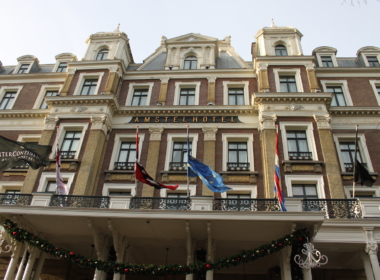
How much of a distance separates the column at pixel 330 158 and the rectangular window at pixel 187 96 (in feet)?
28.5

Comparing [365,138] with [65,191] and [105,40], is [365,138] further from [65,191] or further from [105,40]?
[105,40]

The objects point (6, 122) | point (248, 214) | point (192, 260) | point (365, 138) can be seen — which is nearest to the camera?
point (248, 214)

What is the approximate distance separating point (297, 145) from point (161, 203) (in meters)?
9.57

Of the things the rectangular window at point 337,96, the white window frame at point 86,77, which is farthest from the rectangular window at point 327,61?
the white window frame at point 86,77

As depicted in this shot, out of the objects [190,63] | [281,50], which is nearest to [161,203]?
[190,63]

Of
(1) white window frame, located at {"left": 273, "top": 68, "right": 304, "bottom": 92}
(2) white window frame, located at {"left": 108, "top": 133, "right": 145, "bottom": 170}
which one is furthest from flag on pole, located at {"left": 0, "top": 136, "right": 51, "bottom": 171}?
(1) white window frame, located at {"left": 273, "top": 68, "right": 304, "bottom": 92}

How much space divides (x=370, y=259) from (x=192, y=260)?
7.69m

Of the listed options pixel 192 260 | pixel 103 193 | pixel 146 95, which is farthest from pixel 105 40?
pixel 192 260

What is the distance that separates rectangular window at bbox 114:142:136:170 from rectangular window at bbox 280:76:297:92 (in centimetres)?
1116

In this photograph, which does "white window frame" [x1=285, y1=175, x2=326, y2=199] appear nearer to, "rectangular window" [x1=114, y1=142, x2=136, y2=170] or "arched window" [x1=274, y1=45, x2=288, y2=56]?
"rectangular window" [x1=114, y1=142, x2=136, y2=170]

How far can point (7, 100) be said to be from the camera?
2670 cm

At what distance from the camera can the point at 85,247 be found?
58.5 feet

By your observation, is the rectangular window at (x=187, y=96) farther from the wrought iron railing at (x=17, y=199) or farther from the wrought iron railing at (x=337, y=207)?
the wrought iron railing at (x=17, y=199)

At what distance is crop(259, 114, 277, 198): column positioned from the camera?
60.8ft
